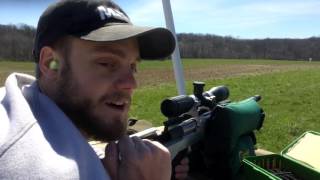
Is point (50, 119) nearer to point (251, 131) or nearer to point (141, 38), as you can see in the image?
point (141, 38)

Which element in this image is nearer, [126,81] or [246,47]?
[126,81]

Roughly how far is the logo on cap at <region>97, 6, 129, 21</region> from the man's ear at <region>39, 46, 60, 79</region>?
18 cm

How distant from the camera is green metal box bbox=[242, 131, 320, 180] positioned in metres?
2.29

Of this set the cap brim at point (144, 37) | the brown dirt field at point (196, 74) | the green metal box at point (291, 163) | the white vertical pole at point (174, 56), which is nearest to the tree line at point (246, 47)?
the brown dirt field at point (196, 74)

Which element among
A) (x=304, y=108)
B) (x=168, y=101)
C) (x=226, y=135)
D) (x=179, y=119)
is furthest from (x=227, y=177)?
(x=304, y=108)

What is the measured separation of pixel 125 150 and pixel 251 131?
4.67ft

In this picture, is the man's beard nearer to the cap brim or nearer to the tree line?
the cap brim

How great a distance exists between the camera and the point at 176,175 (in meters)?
2.13

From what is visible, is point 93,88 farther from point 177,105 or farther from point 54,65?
point 177,105

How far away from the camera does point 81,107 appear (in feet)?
4.57

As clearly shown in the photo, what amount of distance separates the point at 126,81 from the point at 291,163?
126cm

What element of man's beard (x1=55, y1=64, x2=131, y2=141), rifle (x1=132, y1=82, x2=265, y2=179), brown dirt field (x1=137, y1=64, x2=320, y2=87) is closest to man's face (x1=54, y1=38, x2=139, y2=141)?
man's beard (x1=55, y1=64, x2=131, y2=141)

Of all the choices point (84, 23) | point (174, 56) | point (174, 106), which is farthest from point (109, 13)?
point (174, 56)

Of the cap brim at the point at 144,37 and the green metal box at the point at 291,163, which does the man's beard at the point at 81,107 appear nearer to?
the cap brim at the point at 144,37
